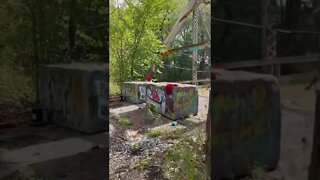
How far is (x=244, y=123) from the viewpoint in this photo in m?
2.73

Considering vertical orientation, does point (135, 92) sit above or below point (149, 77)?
below

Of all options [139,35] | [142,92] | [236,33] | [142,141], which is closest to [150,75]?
[142,92]

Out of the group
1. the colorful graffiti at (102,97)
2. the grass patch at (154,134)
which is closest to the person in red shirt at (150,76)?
the grass patch at (154,134)

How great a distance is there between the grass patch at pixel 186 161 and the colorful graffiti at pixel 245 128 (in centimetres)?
170

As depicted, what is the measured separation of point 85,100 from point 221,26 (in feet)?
3.37

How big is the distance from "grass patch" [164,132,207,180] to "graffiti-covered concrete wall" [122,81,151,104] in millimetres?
4735

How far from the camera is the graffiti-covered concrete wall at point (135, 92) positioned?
1111 cm

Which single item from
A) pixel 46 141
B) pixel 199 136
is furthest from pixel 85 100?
pixel 199 136

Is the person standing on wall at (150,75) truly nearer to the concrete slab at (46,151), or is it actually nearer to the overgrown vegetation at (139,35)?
the overgrown vegetation at (139,35)

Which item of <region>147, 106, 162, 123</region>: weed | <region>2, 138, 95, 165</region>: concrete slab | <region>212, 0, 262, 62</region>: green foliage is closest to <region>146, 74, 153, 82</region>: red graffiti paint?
<region>147, 106, 162, 123</region>: weed

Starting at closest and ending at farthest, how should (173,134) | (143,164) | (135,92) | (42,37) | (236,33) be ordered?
(42,37)
(236,33)
(143,164)
(173,134)
(135,92)

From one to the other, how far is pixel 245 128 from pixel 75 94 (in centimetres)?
122

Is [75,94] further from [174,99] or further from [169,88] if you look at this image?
[174,99]

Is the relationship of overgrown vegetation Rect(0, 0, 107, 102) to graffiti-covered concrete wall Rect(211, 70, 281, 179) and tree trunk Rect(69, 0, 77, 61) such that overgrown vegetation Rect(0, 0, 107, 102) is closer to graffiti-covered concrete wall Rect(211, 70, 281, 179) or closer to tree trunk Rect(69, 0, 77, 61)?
tree trunk Rect(69, 0, 77, 61)
